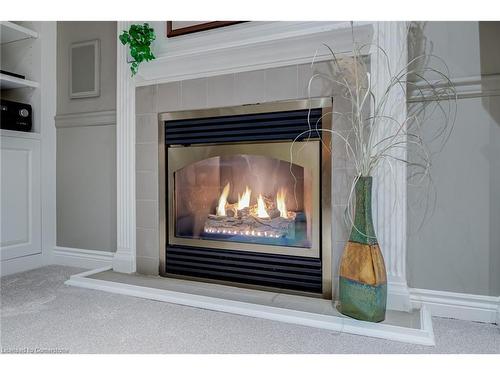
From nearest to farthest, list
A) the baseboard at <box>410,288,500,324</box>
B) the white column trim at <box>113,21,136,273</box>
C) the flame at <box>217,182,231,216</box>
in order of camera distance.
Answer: the baseboard at <box>410,288,500,324</box>, the flame at <box>217,182,231,216</box>, the white column trim at <box>113,21,136,273</box>

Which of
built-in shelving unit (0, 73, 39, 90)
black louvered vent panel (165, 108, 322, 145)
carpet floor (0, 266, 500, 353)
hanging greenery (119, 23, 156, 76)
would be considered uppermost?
hanging greenery (119, 23, 156, 76)

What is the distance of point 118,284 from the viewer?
185 cm

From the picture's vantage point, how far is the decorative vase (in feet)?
4.50

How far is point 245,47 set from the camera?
1.75m

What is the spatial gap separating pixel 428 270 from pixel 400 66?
2.96 feet

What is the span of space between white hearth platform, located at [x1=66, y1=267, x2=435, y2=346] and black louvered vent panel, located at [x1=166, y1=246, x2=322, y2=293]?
0.06 meters

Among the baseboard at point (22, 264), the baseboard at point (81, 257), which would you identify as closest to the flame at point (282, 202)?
the baseboard at point (81, 257)

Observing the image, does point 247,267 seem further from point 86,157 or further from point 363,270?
point 86,157

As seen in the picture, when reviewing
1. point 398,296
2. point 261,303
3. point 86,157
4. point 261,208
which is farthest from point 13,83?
point 398,296

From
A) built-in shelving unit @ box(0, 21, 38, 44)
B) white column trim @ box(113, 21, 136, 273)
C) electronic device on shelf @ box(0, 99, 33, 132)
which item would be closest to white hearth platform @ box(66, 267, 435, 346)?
white column trim @ box(113, 21, 136, 273)

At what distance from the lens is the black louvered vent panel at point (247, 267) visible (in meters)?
1.73

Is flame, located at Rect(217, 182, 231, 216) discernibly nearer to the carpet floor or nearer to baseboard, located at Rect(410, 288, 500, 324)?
the carpet floor

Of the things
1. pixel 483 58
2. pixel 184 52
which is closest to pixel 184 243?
pixel 184 52
